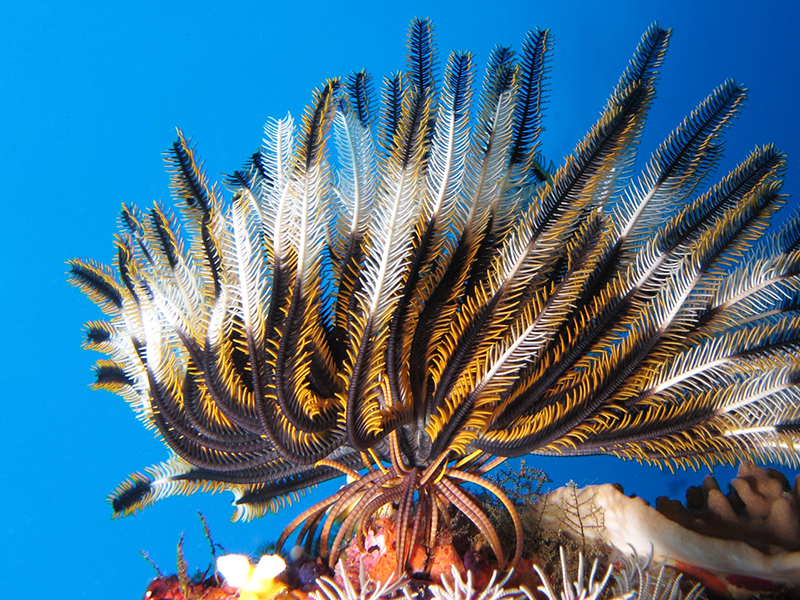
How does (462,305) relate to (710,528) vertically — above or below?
above

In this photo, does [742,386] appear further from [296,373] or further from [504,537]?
[296,373]

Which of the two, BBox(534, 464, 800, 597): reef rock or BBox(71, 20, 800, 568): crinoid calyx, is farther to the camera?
BBox(534, 464, 800, 597): reef rock

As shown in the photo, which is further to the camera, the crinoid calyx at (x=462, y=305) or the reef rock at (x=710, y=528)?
the reef rock at (x=710, y=528)

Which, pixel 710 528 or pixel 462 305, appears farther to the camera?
pixel 710 528

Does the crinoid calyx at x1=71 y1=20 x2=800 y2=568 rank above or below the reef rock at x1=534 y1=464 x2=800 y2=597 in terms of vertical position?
above

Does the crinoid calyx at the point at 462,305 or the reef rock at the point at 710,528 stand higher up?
the crinoid calyx at the point at 462,305

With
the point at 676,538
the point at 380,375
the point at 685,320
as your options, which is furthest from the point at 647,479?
the point at 380,375

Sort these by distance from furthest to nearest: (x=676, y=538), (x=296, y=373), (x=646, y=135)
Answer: (x=646, y=135)
(x=676, y=538)
(x=296, y=373)

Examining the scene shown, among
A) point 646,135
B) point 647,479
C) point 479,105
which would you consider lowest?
point 647,479
